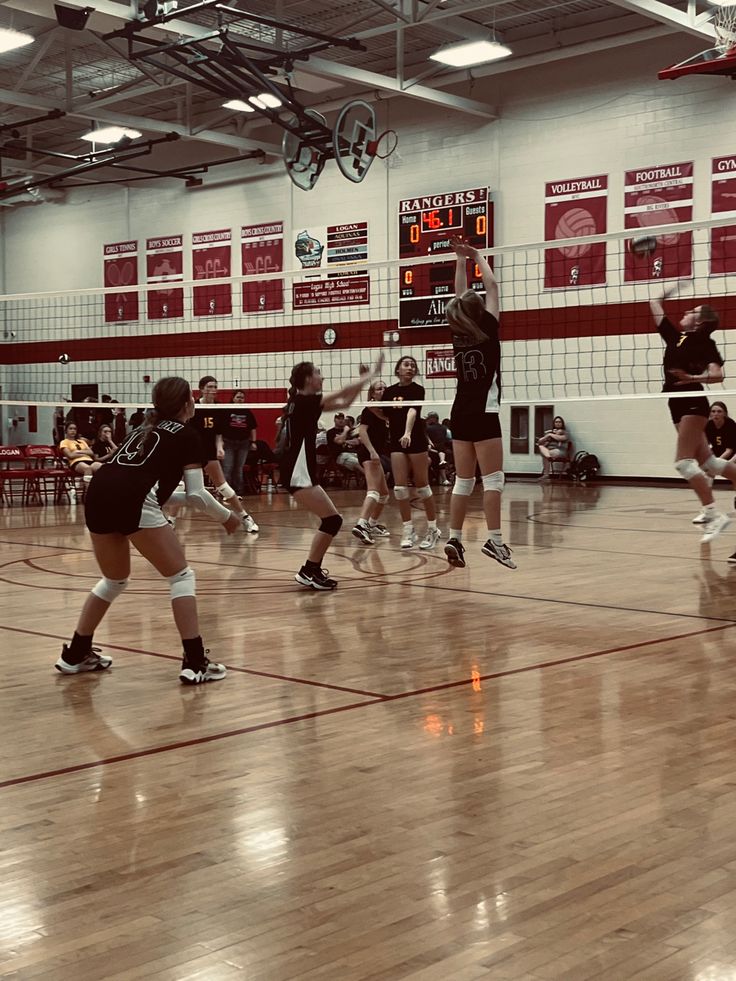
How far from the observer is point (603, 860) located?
116 inches

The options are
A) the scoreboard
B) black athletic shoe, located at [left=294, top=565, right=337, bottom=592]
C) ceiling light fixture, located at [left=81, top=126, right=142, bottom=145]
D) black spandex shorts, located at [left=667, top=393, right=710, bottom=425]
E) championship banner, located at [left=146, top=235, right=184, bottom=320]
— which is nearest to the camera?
black athletic shoe, located at [left=294, top=565, right=337, bottom=592]

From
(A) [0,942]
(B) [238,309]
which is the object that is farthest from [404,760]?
(B) [238,309]

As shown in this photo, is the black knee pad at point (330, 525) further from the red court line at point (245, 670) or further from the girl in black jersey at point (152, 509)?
the girl in black jersey at point (152, 509)

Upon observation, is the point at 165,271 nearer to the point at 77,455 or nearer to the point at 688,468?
the point at 77,455

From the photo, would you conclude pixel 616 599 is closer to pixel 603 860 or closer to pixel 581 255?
pixel 603 860

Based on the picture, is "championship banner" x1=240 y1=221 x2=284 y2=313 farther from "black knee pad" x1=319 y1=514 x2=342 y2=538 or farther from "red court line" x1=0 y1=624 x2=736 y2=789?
"red court line" x1=0 y1=624 x2=736 y2=789

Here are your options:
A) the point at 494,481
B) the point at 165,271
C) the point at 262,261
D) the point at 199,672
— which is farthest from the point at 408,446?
the point at 165,271

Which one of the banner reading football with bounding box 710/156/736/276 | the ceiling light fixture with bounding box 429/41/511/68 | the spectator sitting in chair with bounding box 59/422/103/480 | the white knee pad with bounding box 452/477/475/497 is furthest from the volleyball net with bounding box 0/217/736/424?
the white knee pad with bounding box 452/477/475/497

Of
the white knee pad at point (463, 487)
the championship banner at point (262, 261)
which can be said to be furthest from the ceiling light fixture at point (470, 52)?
the white knee pad at point (463, 487)

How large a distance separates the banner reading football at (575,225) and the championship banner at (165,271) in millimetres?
8715

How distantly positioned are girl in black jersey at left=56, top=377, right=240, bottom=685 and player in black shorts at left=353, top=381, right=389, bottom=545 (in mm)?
5417

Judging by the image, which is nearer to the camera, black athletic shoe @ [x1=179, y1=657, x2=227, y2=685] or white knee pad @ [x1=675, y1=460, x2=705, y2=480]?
black athletic shoe @ [x1=179, y1=657, x2=227, y2=685]

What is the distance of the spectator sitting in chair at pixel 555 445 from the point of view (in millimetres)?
21031

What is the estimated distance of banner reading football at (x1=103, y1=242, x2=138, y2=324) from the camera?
26.8m
